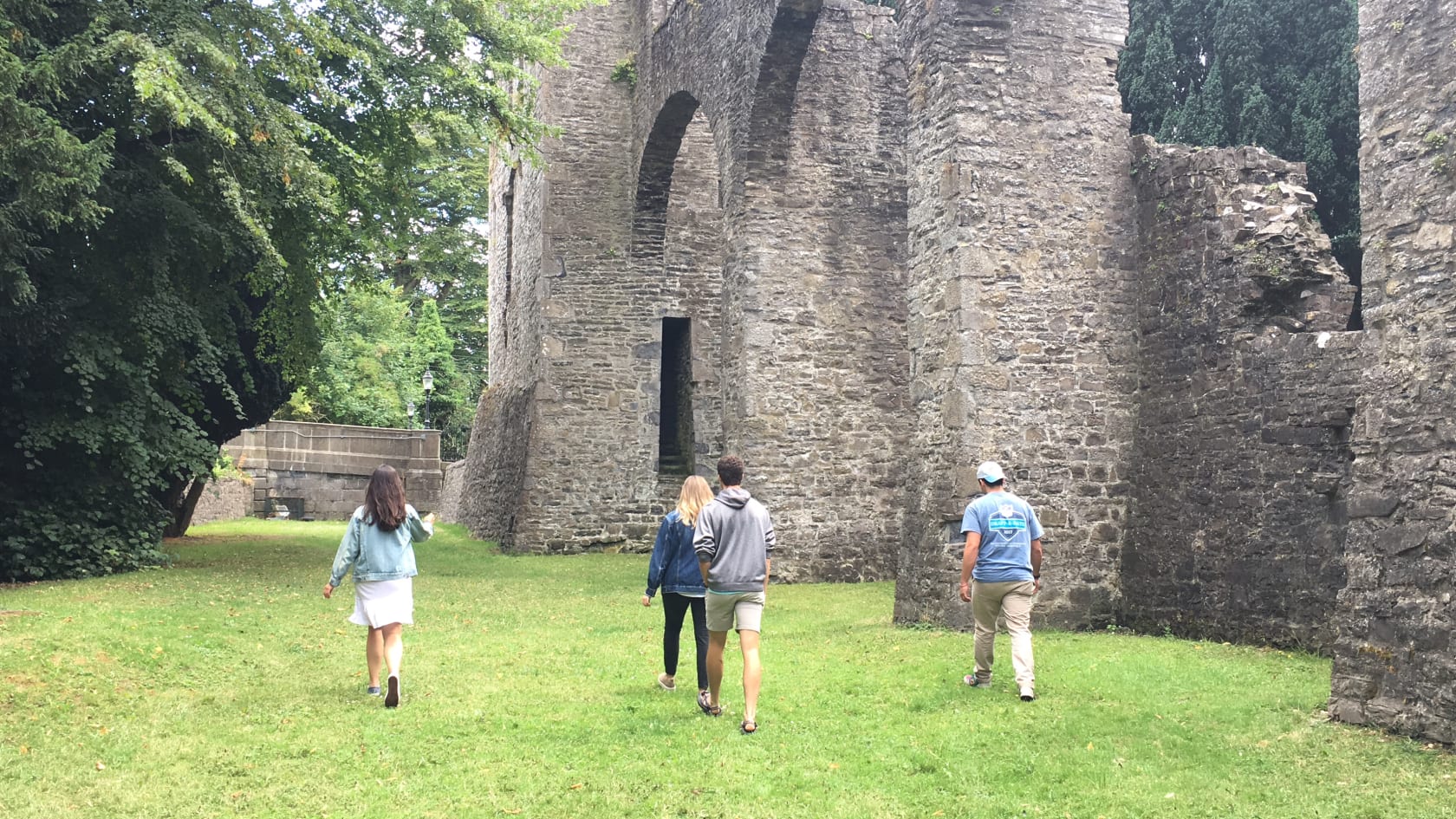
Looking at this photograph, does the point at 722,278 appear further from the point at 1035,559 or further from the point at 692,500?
the point at 692,500

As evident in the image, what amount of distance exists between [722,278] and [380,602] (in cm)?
1217

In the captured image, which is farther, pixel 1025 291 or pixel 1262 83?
pixel 1262 83

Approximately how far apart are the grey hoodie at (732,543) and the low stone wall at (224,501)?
21.8 meters

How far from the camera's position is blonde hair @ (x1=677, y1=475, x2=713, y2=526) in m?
6.99

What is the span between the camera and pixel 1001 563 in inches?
293

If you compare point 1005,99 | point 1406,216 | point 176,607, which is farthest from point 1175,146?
point 176,607

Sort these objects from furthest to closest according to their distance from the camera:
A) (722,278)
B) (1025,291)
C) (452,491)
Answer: (452,491), (722,278), (1025,291)

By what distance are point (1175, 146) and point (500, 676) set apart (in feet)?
23.3

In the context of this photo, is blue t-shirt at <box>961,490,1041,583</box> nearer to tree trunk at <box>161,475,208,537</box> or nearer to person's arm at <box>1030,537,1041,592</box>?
person's arm at <box>1030,537,1041,592</box>

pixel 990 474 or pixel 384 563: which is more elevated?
pixel 990 474

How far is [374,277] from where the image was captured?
53.6ft

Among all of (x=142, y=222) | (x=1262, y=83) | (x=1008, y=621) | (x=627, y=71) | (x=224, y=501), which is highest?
(x=627, y=71)

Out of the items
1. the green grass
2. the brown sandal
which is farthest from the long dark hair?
the brown sandal

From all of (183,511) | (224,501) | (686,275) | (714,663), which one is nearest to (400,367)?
(224,501)
